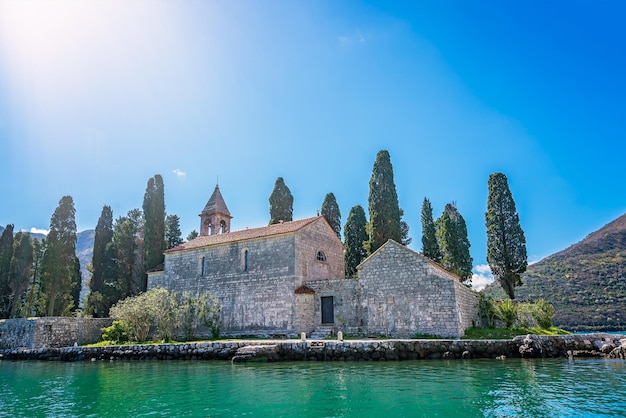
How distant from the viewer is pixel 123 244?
42.7 meters

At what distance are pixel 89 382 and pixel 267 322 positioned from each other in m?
12.8

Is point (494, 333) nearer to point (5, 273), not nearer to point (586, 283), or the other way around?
point (586, 283)

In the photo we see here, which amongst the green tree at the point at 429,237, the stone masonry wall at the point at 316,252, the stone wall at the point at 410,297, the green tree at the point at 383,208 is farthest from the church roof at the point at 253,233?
the green tree at the point at 429,237

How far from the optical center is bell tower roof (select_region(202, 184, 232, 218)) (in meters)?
37.3

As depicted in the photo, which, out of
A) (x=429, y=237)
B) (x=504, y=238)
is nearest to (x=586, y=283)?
(x=429, y=237)

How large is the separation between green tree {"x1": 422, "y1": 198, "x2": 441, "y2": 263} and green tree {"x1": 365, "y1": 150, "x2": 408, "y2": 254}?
6452mm

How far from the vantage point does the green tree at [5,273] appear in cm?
4384

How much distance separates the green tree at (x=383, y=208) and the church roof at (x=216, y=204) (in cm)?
1312

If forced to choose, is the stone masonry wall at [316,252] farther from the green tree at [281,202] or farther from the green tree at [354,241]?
the green tree at [281,202]

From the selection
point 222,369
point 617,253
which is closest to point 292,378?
point 222,369

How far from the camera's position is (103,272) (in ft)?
141

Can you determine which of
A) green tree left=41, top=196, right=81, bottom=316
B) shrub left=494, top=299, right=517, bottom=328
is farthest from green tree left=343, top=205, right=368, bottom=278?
green tree left=41, top=196, right=81, bottom=316

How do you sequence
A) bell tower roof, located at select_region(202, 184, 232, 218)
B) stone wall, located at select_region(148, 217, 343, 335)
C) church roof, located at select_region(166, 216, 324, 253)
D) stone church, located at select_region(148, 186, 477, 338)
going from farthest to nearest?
bell tower roof, located at select_region(202, 184, 232, 218), church roof, located at select_region(166, 216, 324, 253), stone wall, located at select_region(148, 217, 343, 335), stone church, located at select_region(148, 186, 477, 338)

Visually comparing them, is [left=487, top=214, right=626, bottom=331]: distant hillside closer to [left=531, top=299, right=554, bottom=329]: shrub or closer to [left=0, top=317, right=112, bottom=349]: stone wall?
[left=531, top=299, right=554, bottom=329]: shrub
